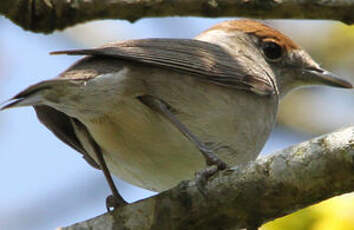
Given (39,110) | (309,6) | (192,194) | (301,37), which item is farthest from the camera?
(301,37)

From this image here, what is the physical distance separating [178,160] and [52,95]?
125cm

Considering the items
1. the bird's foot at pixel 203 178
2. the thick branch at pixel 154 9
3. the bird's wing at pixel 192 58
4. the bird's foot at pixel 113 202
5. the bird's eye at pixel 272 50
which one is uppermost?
the thick branch at pixel 154 9

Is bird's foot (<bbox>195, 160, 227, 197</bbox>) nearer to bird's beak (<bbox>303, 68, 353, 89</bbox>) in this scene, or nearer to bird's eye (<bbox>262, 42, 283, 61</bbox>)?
bird's eye (<bbox>262, 42, 283, 61</bbox>)

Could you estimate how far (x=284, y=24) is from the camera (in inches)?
345

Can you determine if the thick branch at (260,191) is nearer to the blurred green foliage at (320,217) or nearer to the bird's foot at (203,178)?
the bird's foot at (203,178)

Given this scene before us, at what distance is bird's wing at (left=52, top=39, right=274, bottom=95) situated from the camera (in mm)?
4664

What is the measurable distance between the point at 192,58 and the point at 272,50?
1.65 m

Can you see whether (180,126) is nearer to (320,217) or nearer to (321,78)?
(320,217)

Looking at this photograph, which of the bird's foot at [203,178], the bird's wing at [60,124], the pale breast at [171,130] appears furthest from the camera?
the bird's wing at [60,124]

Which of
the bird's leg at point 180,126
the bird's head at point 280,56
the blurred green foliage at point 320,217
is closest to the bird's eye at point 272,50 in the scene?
the bird's head at point 280,56

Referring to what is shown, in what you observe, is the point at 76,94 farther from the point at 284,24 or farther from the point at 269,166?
the point at 284,24

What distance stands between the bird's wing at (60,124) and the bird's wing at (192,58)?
0.74 meters

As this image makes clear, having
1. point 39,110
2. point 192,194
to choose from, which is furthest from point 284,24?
point 192,194

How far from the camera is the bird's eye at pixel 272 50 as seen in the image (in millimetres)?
6445
